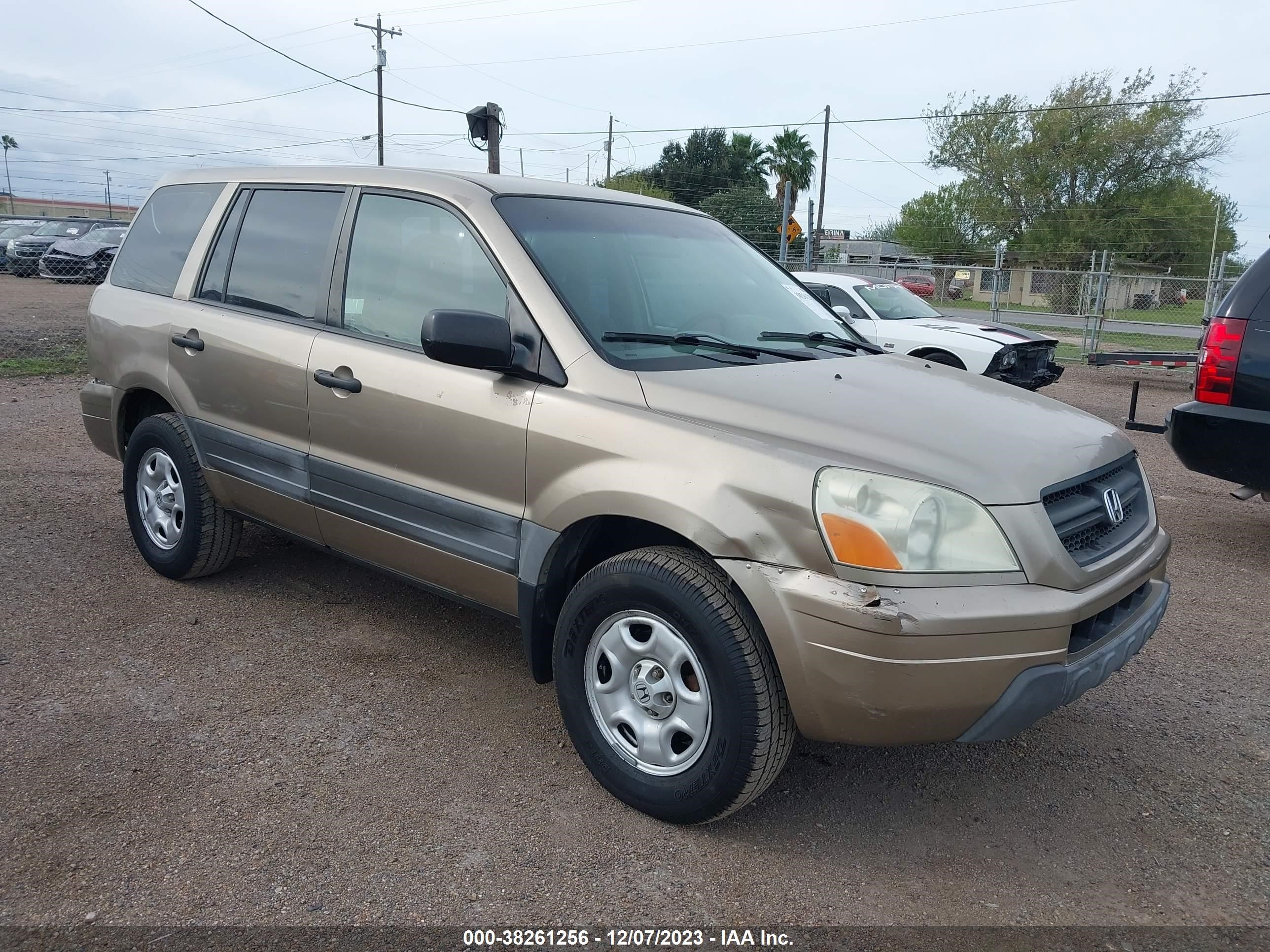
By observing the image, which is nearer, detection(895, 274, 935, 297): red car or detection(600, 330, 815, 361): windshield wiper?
detection(600, 330, 815, 361): windshield wiper

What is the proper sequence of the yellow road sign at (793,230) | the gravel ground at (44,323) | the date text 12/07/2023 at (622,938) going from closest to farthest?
the date text 12/07/2023 at (622,938)
the gravel ground at (44,323)
the yellow road sign at (793,230)

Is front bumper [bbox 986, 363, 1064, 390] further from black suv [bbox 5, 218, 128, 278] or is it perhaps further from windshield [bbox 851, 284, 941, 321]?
black suv [bbox 5, 218, 128, 278]

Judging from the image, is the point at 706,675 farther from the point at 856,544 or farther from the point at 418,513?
the point at 418,513

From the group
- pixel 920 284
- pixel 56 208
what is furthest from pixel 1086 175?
pixel 56 208

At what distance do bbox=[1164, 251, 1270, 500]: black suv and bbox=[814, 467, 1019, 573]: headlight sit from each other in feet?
10.9

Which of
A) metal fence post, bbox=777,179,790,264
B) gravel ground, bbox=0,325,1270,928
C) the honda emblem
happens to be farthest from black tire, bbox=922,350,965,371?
the honda emblem

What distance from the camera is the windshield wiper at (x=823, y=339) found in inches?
146

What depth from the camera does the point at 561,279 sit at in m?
3.31

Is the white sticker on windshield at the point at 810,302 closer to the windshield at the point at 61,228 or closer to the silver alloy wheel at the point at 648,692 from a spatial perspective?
the silver alloy wheel at the point at 648,692

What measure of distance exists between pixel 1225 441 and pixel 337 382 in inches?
172

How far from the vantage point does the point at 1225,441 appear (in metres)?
5.17

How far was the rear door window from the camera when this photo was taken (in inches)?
153

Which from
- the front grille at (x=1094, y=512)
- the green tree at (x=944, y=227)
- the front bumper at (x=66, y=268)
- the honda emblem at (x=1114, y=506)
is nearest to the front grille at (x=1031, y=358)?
the front grille at (x=1094, y=512)

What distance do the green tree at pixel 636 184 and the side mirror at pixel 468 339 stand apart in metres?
43.5
